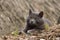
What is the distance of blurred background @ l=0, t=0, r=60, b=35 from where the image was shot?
9775 millimetres

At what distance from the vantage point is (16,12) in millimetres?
11188

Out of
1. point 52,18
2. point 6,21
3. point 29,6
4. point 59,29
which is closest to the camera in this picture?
point 59,29

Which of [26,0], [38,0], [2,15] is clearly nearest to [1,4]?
[2,15]

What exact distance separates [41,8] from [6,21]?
479cm

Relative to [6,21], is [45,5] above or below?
above

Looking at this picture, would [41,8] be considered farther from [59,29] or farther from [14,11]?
[59,29]

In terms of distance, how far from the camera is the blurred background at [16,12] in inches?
385

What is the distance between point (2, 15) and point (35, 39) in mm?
3742

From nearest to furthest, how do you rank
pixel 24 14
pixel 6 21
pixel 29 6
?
pixel 6 21 < pixel 24 14 < pixel 29 6

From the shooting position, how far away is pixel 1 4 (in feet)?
33.7

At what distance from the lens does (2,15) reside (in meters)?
9.99

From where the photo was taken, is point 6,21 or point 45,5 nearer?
point 6,21

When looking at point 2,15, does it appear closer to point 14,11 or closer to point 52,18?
point 14,11

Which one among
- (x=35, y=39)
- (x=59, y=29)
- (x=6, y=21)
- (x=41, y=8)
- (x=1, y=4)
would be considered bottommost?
(x=35, y=39)
